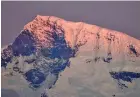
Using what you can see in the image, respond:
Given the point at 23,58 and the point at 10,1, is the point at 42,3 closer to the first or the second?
the point at 10,1

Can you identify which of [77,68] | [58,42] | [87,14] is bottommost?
[77,68]

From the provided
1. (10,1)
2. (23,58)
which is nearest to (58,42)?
(23,58)

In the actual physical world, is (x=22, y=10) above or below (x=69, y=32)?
above

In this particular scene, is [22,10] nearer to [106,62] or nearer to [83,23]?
[83,23]

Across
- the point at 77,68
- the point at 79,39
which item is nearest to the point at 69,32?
the point at 79,39
